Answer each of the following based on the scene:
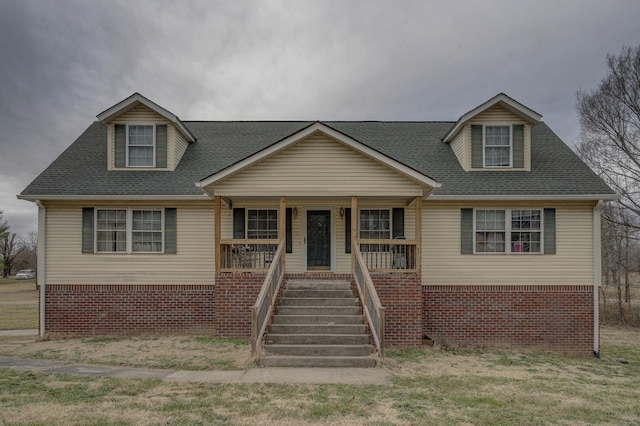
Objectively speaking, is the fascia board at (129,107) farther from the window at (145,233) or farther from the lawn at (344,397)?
the lawn at (344,397)

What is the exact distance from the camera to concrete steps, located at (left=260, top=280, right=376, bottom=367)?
8422mm

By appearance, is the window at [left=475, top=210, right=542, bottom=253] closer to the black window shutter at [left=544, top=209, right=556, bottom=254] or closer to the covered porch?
the black window shutter at [left=544, top=209, right=556, bottom=254]

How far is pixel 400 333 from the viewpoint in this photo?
1057 cm

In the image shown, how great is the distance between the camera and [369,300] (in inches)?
371

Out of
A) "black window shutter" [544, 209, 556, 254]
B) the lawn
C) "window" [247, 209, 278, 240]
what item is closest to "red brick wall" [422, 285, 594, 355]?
"black window shutter" [544, 209, 556, 254]

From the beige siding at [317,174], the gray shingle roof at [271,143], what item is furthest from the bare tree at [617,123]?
the beige siding at [317,174]

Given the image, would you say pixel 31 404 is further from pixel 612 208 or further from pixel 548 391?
pixel 612 208

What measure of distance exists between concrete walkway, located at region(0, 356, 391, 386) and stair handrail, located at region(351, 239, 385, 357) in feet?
2.27

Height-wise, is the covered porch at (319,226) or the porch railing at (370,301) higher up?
the covered porch at (319,226)

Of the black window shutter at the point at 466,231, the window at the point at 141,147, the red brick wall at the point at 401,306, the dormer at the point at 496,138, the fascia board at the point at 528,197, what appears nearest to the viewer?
the red brick wall at the point at 401,306

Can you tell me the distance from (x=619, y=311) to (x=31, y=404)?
2394 cm

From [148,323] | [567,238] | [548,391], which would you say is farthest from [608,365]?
[148,323]

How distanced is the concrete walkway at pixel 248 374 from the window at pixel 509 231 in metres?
5.77

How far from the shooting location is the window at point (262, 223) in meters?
12.8
